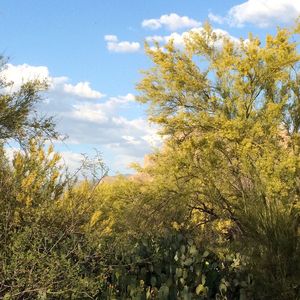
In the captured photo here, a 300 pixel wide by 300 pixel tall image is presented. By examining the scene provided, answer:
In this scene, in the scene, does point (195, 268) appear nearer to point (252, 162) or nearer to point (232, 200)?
point (252, 162)

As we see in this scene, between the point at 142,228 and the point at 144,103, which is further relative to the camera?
the point at 144,103

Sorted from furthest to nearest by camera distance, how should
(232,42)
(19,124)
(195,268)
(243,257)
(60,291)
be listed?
(232,42)
(19,124)
(243,257)
(195,268)
(60,291)

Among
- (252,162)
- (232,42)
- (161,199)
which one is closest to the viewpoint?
(252,162)

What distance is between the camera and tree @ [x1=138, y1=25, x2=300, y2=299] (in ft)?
64.1

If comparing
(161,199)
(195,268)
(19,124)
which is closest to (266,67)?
(161,199)

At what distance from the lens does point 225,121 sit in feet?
65.6

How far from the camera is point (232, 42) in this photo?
73.7 ft

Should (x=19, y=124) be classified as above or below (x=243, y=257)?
above

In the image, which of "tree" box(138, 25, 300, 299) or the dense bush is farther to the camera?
"tree" box(138, 25, 300, 299)

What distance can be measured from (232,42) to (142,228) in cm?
962

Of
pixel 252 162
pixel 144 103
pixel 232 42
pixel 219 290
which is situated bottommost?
pixel 219 290

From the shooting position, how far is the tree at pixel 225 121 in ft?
64.1

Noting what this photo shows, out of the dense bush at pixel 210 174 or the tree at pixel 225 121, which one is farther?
the tree at pixel 225 121

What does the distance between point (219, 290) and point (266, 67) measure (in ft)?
49.5
